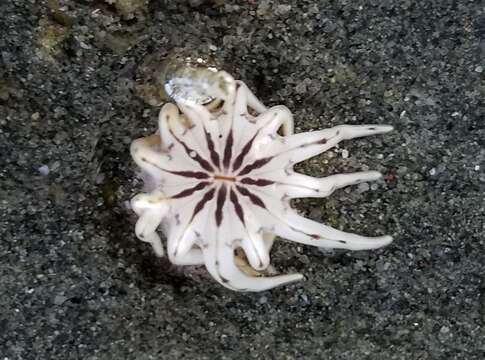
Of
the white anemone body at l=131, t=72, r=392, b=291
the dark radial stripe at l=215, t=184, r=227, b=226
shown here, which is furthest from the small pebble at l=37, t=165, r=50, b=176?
the dark radial stripe at l=215, t=184, r=227, b=226

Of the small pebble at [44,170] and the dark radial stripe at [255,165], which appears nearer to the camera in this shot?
the dark radial stripe at [255,165]

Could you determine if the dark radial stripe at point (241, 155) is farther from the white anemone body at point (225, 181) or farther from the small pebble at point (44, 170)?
the small pebble at point (44, 170)

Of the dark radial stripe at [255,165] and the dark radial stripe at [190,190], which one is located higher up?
the dark radial stripe at [255,165]

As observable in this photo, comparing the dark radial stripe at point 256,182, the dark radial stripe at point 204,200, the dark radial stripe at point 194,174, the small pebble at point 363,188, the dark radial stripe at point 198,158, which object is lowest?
the small pebble at point 363,188

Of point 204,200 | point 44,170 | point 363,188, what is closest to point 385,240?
point 363,188

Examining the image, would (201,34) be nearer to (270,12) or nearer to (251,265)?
(270,12)

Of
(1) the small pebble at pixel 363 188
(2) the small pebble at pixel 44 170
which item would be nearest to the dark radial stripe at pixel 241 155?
(1) the small pebble at pixel 363 188

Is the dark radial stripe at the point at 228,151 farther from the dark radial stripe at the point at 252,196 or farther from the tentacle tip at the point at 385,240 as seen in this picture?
the tentacle tip at the point at 385,240

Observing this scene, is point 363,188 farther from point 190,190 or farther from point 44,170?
point 44,170
